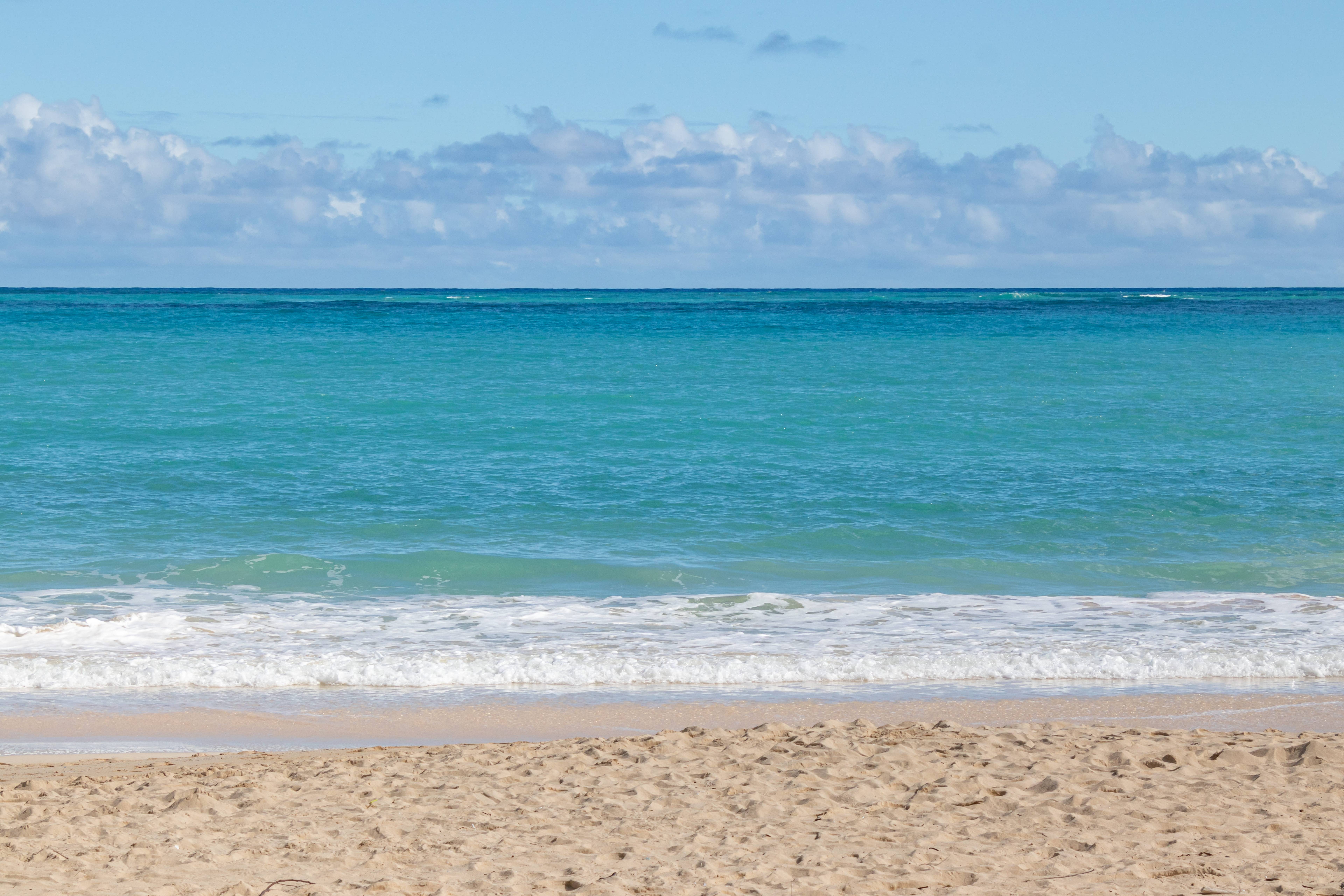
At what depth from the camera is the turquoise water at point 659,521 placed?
9742mm

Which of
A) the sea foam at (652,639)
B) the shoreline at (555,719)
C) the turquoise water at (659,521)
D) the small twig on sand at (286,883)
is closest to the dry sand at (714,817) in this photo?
the small twig on sand at (286,883)

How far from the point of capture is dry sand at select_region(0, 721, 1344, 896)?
16.6ft

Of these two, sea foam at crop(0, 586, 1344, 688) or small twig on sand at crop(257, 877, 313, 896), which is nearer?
small twig on sand at crop(257, 877, 313, 896)

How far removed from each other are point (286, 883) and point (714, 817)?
6.89ft

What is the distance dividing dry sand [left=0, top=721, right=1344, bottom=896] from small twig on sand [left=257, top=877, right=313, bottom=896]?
0.03m

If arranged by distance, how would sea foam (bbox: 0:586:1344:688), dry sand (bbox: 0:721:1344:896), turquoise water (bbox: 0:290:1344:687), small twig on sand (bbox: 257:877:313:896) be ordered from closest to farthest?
small twig on sand (bbox: 257:877:313:896) < dry sand (bbox: 0:721:1344:896) < sea foam (bbox: 0:586:1344:688) < turquoise water (bbox: 0:290:1344:687)

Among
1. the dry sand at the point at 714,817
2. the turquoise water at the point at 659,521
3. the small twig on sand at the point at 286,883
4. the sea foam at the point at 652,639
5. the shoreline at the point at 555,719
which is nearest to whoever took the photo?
the small twig on sand at the point at 286,883

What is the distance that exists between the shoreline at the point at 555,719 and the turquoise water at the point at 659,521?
0.69 m

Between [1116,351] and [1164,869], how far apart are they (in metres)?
36.7

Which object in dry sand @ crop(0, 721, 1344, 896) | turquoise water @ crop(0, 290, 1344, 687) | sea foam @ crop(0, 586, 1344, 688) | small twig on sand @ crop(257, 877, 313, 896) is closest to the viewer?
small twig on sand @ crop(257, 877, 313, 896)

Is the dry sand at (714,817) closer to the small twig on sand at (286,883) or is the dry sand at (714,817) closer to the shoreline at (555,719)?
the small twig on sand at (286,883)

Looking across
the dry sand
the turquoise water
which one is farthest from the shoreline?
the turquoise water

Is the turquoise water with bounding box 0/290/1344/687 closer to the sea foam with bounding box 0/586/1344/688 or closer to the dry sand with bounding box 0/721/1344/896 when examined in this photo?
the sea foam with bounding box 0/586/1344/688

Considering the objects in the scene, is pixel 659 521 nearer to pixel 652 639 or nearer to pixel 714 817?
pixel 652 639
